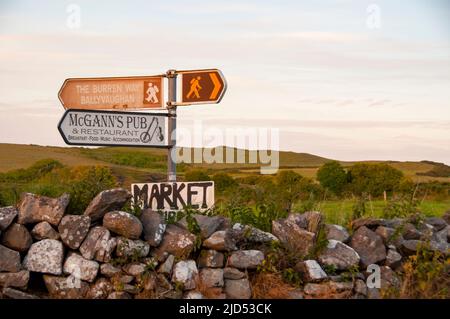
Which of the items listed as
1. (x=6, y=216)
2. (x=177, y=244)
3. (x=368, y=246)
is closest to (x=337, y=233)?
(x=368, y=246)

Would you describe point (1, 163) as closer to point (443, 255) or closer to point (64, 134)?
point (64, 134)

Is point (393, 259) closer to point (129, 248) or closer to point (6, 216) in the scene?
point (129, 248)

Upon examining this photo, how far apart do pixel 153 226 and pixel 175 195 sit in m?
1.15

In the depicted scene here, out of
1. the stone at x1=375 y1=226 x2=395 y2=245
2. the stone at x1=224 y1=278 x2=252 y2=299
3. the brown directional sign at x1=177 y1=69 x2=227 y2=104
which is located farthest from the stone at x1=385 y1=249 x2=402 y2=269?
→ the brown directional sign at x1=177 y1=69 x2=227 y2=104

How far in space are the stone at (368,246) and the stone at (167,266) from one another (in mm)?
2441

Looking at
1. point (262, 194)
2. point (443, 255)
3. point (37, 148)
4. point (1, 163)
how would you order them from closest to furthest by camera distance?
point (443, 255) < point (262, 194) < point (1, 163) < point (37, 148)

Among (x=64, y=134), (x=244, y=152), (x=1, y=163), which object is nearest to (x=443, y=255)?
(x=244, y=152)

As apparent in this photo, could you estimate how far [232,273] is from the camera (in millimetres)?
9430

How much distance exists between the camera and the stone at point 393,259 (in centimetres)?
998

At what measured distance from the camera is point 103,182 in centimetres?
1102

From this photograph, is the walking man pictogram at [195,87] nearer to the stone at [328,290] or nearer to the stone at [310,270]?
the stone at [310,270]

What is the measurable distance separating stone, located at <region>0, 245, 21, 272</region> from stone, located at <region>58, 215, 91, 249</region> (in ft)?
1.92

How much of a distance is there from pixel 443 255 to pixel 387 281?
3.42 ft

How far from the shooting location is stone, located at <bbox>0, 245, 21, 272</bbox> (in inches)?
361
